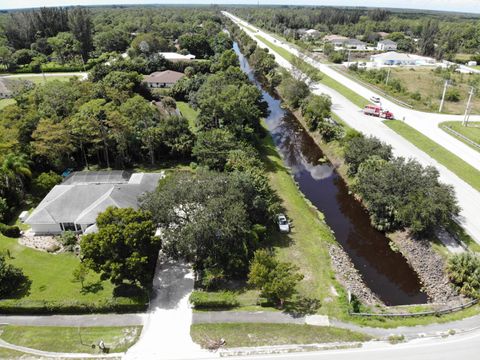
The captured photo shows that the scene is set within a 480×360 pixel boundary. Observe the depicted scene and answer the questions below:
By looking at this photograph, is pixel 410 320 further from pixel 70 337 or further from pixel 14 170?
pixel 14 170

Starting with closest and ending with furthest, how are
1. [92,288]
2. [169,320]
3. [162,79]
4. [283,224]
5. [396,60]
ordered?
1. [169,320]
2. [92,288]
3. [283,224]
4. [162,79]
5. [396,60]

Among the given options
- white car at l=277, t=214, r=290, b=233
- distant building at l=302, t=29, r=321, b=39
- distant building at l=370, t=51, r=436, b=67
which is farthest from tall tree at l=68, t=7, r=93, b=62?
white car at l=277, t=214, r=290, b=233

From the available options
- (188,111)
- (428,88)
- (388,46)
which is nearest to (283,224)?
(188,111)

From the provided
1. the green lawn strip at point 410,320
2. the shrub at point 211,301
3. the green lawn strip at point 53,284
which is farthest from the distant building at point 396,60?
the green lawn strip at point 53,284

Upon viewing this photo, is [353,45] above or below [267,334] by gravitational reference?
above

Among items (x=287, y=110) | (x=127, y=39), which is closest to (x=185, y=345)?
(x=287, y=110)

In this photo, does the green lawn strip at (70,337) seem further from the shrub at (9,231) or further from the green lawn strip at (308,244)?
the green lawn strip at (308,244)

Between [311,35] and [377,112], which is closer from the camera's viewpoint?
[377,112]
